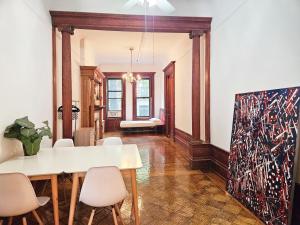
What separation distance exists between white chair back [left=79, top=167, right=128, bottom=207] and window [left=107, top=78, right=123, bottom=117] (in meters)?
8.32

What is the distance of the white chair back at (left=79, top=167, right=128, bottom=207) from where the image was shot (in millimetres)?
1861

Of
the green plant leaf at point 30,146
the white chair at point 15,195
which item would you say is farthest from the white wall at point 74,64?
the white chair at point 15,195

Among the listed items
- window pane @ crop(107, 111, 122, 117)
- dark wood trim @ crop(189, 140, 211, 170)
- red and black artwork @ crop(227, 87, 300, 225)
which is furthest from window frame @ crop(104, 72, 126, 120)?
red and black artwork @ crop(227, 87, 300, 225)

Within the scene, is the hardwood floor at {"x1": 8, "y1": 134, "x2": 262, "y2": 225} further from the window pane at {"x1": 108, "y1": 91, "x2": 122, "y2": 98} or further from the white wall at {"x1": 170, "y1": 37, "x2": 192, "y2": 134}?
the window pane at {"x1": 108, "y1": 91, "x2": 122, "y2": 98}

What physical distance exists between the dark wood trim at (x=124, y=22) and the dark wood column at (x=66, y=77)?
163 mm

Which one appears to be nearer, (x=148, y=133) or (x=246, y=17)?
(x=246, y=17)

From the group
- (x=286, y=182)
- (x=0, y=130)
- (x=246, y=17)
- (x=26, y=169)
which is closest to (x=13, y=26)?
(x=0, y=130)

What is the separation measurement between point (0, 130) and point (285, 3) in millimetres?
3420

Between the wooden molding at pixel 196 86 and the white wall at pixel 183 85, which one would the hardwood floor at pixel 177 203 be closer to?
the wooden molding at pixel 196 86

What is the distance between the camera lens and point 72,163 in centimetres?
224

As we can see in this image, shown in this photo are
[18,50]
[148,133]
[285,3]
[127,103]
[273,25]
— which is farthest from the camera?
[127,103]

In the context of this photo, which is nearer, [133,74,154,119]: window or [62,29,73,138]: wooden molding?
[62,29,73,138]: wooden molding

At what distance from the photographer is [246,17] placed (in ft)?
10.0

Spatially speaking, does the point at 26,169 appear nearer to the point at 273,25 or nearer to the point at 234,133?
the point at 234,133
